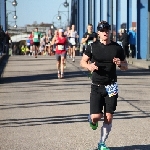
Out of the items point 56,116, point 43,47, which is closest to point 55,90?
point 56,116

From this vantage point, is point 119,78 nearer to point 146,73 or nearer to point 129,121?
point 146,73

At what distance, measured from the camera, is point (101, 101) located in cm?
771

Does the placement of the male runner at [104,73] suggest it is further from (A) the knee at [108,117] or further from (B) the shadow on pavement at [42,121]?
(B) the shadow on pavement at [42,121]

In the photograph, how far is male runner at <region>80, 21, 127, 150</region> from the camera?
7590mm

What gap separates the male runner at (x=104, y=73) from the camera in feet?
24.9

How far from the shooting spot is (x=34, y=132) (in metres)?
9.38

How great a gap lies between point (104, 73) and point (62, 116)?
357 cm

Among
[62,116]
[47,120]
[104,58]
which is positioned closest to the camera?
[104,58]

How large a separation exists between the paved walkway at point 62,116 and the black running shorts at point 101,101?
0.64 metres

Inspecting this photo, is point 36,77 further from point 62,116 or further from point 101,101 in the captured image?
point 101,101

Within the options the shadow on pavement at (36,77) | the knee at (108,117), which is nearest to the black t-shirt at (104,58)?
the knee at (108,117)

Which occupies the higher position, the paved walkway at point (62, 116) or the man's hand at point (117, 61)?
the man's hand at point (117, 61)

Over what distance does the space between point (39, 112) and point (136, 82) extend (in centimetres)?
720

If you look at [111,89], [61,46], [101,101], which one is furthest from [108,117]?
[61,46]
